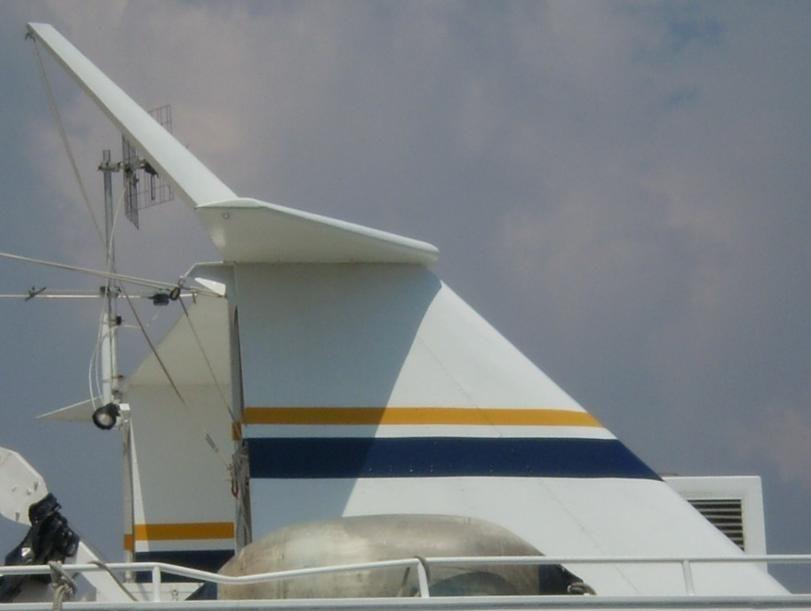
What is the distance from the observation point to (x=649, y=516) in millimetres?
11547

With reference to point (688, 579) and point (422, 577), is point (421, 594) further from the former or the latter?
point (688, 579)

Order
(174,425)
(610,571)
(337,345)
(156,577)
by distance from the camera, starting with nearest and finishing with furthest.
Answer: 1. (156,577)
2. (610,571)
3. (337,345)
4. (174,425)

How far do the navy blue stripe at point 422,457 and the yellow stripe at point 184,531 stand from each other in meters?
5.81

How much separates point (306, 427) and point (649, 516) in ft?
8.38

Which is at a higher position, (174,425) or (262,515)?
(174,425)

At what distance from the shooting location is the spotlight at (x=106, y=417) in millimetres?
17812

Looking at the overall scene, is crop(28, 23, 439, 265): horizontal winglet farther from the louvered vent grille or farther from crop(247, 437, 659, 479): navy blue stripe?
the louvered vent grille

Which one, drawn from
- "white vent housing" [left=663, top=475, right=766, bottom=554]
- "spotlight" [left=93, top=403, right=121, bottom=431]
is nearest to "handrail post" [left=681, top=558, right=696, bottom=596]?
"white vent housing" [left=663, top=475, right=766, bottom=554]

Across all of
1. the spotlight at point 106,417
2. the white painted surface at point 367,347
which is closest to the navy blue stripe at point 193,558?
the spotlight at point 106,417

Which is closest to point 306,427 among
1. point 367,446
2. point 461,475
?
point 367,446

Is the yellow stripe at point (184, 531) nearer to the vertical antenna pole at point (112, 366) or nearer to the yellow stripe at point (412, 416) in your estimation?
the vertical antenna pole at point (112, 366)

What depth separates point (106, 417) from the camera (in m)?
17.8

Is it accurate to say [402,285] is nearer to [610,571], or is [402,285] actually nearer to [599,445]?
[599,445]

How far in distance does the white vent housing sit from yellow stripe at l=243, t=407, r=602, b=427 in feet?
13.5
